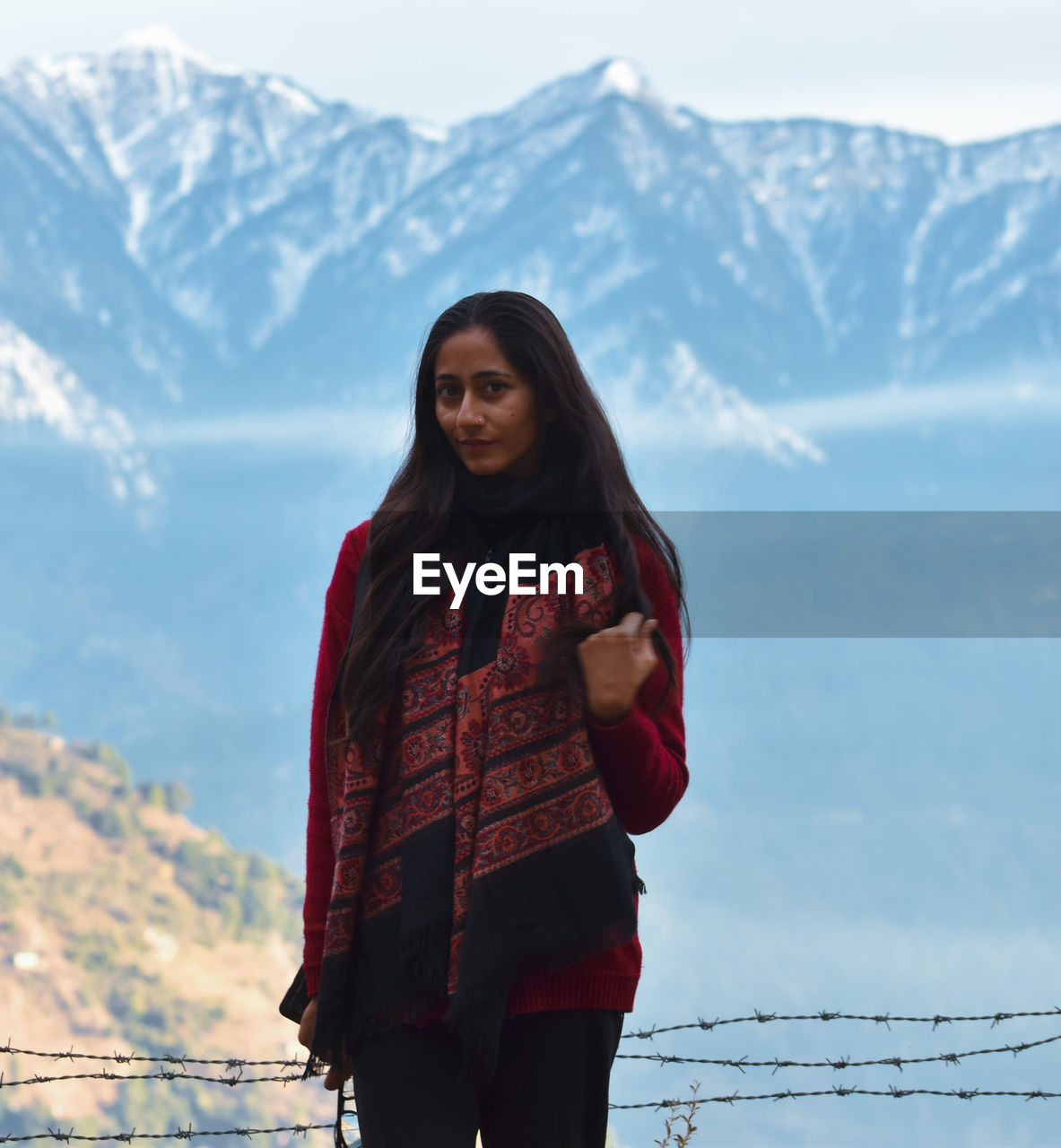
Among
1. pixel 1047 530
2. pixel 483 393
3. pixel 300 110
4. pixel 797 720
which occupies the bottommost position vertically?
pixel 483 393

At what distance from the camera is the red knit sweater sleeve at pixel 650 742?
1.62 meters

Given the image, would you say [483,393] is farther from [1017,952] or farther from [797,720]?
[797,720]

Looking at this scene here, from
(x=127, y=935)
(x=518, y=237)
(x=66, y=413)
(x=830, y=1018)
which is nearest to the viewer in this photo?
(x=830, y=1018)

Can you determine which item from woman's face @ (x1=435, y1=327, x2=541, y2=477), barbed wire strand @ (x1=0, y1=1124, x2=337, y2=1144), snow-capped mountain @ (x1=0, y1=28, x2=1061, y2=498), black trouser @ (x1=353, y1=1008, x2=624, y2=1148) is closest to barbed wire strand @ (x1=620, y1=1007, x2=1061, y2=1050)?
black trouser @ (x1=353, y1=1008, x2=624, y2=1148)

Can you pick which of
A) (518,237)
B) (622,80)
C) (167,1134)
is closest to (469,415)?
(167,1134)

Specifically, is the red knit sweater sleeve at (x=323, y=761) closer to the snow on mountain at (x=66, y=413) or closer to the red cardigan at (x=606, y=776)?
the red cardigan at (x=606, y=776)

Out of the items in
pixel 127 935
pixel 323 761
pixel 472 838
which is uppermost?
pixel 127 935

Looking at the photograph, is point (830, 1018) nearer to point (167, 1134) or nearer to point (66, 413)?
point (167, 1134)

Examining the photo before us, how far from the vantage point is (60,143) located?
600ft

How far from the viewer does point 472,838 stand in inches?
63.8

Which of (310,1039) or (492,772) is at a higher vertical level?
(492,772)

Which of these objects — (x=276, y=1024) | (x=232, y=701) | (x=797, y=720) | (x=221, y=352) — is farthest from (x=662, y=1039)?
(x=221, y=352)

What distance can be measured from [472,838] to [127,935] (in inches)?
2991

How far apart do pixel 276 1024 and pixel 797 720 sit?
74415 millimetres
